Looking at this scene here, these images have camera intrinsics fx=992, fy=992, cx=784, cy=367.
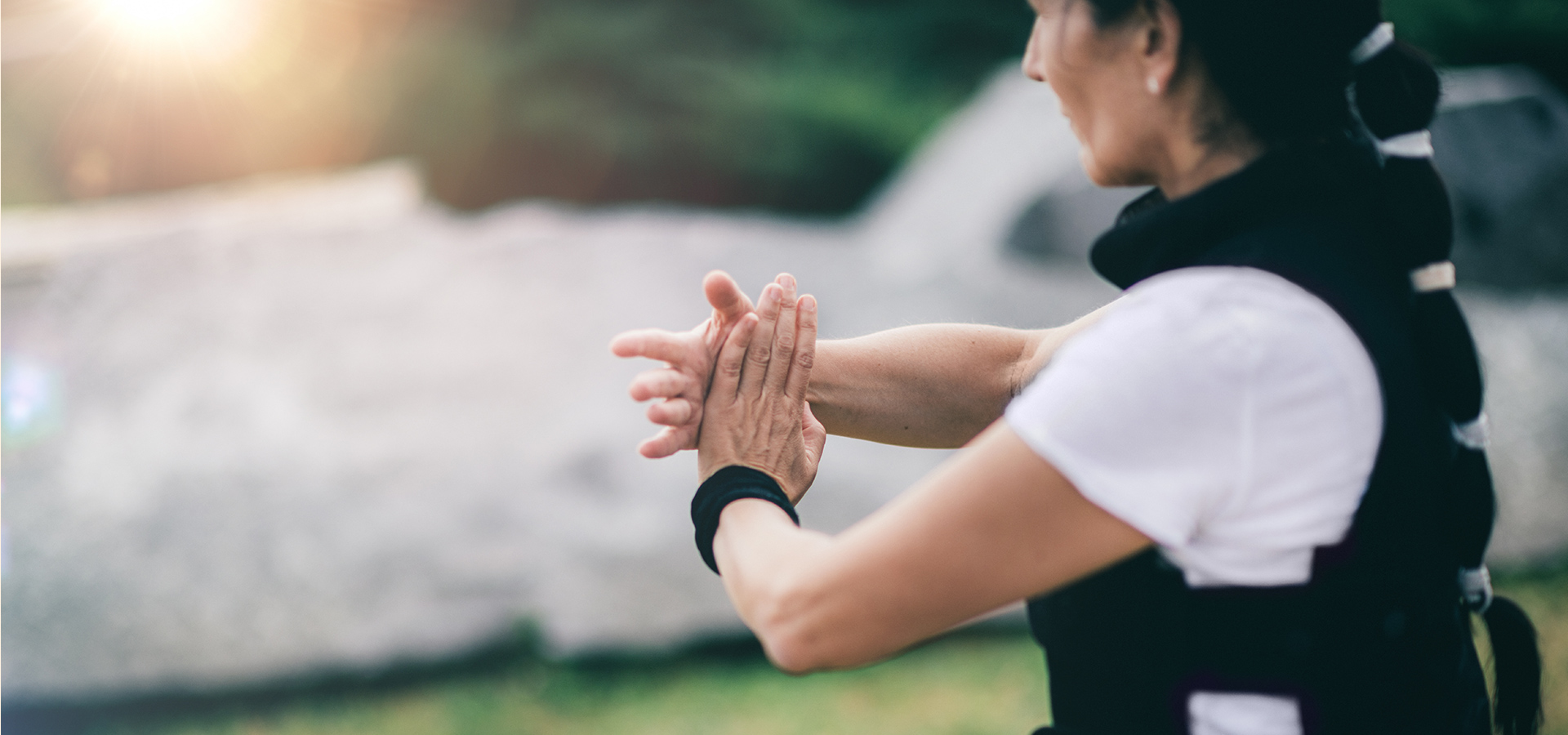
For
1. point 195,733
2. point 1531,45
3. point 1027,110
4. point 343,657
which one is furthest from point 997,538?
point 1531,45

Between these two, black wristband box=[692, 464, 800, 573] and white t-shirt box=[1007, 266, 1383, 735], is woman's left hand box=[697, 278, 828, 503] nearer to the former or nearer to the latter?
black wristband box=[692, 464, 800, 573]

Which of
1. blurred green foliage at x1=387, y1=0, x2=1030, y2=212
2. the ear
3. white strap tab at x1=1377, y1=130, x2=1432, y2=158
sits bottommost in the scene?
white strap tab at x1=1377, y1=130, x2=1432, y2=158

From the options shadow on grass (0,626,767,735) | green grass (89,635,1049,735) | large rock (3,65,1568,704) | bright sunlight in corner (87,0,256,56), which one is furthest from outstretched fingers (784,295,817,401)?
bright sunlight in corner (87,0,256,56)

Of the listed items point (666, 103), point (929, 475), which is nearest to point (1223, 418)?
point (929, 475)

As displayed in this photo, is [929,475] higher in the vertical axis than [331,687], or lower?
lower

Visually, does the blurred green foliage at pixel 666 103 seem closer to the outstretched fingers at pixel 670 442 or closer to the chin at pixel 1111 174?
the outstretched fingers at pixel 670 442

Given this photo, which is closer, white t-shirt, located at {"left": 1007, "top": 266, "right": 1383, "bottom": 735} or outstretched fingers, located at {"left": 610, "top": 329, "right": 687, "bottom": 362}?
white t-shirt, located at {"left": 1007, "top": 266, "right": 1383, "bottom": 735}

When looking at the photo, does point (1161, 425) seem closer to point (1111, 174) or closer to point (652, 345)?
point (1111, 174)

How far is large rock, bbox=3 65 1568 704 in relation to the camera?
3971 mm

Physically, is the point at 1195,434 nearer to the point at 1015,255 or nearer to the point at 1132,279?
the point at 1132,279

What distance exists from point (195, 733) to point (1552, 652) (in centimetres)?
503

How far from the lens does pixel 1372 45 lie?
3.76ft

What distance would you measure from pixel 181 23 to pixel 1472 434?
743 centimetres

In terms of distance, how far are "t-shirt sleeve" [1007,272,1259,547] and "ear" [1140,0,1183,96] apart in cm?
32
